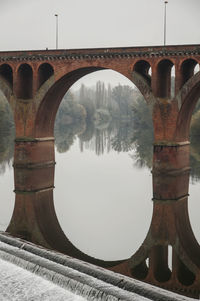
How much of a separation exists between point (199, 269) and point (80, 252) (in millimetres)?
4323

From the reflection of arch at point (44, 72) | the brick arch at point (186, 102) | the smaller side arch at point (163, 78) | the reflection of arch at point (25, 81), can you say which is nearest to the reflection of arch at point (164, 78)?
the smaller side arch at point (163, 78)

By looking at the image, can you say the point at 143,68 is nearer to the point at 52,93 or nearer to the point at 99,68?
the point at 99,68

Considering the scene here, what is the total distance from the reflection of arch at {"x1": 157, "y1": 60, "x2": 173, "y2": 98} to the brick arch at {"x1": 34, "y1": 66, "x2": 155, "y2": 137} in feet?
2.78

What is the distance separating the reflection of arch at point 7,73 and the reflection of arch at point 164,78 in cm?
1210

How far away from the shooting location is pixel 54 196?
1099 inches

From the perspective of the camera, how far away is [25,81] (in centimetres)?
3794

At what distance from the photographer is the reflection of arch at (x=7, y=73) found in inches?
1524

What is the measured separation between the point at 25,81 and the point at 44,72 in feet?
5.25

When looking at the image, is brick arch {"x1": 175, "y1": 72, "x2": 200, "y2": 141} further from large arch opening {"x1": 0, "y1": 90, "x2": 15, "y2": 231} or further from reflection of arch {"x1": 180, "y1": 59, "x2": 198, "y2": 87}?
large arch opening {"x1": 0, "y1": 90, "x2": 15, "y2": 231}

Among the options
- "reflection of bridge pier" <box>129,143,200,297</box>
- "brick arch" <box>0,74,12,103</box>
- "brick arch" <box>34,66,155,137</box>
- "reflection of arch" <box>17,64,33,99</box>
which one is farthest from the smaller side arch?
"brick arch" <box>0,74,12,103</box>

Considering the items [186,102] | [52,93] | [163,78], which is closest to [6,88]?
[52,93]

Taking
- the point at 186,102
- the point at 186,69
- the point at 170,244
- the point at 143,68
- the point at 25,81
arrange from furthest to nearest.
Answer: the point at 25,81
the point at 143,68
the point at 186,69
the point at 186,102
the point at 170,244

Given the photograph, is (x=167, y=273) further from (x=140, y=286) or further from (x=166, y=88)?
(x=166, y=88)

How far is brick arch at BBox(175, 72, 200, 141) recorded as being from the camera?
31.8 m
